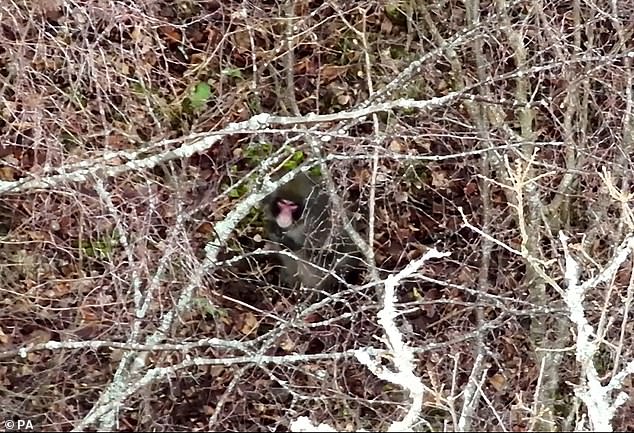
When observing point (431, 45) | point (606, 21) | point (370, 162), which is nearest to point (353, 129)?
point (370, 162)

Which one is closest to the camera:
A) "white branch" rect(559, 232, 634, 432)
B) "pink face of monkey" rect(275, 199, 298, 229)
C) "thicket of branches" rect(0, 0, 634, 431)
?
"white branch" rect(559, 232, 634, 432)

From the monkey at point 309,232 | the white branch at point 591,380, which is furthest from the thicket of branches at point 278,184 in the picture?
the white branch at point 591,380

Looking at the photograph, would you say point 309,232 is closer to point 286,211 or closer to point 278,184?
point 286,211

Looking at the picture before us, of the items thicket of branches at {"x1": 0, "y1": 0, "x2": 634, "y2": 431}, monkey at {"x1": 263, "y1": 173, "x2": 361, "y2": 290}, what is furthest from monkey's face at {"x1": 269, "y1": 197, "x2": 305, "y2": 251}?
thicket of branches at {"x1": 0, "y1": 0, "x2": 634, "y2": 431}

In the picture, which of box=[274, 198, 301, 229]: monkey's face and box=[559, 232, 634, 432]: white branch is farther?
box=[274, 198, 301, 229]: monkey's face

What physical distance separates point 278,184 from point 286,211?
232 mm

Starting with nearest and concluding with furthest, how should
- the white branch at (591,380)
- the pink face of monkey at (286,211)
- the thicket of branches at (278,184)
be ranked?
the white branch at (591,380), the thicket of branches at (278,184), the pink face of monkey at (286,211)

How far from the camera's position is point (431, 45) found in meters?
4.41

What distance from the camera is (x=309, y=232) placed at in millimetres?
4008

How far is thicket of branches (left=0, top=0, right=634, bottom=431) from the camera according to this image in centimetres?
378

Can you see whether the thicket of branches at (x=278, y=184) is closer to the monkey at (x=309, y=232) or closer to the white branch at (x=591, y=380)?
the monkey at (x=309, y=232)

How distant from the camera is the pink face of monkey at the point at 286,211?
3.96 metres

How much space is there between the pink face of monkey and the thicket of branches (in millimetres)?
162

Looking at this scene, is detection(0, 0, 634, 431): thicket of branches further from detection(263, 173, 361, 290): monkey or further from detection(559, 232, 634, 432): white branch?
detection(559, 232, 634, 432): white branch
